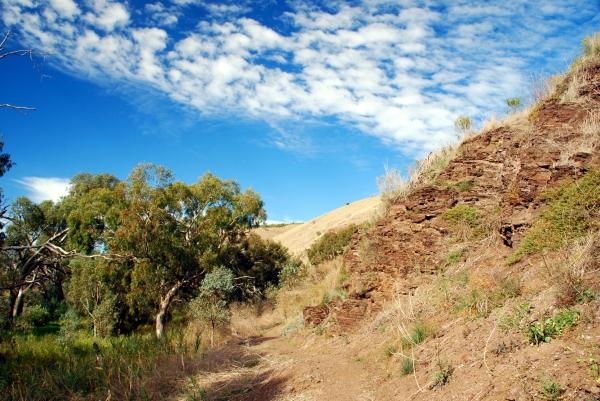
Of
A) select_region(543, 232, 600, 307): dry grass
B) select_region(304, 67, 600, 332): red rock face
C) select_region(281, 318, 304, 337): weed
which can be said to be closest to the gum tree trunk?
select_region(281, 318, 304, 337): weed

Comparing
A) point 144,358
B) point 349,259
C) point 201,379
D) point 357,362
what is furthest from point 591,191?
point 144,358

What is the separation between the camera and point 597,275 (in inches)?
200

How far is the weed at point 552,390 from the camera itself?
3.79 m

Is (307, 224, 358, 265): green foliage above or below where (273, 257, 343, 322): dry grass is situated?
above

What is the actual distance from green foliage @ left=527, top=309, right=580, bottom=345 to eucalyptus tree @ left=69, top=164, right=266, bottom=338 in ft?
61.5

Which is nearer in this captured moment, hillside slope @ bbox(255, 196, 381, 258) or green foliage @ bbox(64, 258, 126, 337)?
green foliage @ bbox(64, 258, 126, 337)

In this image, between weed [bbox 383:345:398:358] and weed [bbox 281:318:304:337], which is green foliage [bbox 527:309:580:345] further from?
weed [bbox 281:318:304:337]

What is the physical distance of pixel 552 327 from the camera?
15.4 ft

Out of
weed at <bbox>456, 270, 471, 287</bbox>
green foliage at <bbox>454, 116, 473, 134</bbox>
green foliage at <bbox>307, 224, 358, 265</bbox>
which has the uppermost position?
green foliage at <bbox>454, 116, 473, 134</bbox>

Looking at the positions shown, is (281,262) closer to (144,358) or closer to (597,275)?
(144,358)

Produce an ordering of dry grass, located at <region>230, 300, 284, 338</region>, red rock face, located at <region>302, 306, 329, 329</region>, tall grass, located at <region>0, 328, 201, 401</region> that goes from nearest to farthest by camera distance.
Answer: tall grass, located at <region>0, 328, 201, 401</region> → red rock face, located at <region>302, 306, 329, 329</region> → dry grass, located at <region>230, 300, 284, 338</region>

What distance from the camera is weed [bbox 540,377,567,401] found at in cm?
379

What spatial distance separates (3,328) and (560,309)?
37.5ft

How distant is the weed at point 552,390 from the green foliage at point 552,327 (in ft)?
2.89
